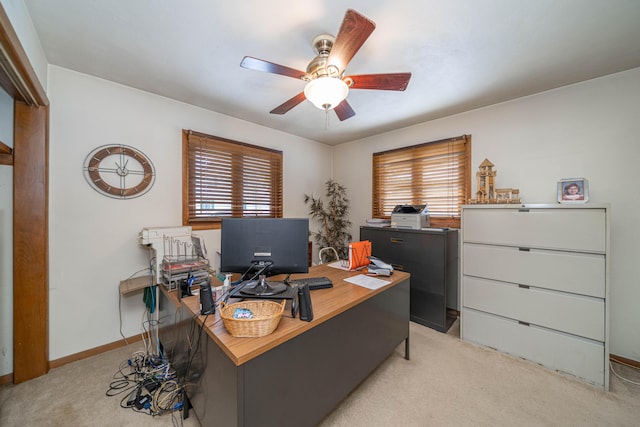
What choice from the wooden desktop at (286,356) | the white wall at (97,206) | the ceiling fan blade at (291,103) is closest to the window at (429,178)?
the wooden desktop at (286,356)

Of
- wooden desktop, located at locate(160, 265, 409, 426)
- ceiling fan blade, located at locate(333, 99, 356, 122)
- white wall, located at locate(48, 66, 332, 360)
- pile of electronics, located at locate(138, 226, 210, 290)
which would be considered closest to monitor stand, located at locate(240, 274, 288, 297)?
wooden desktop, located at locate(160, 265, 409, 426)

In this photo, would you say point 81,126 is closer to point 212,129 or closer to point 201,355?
point 212,129

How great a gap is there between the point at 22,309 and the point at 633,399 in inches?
180

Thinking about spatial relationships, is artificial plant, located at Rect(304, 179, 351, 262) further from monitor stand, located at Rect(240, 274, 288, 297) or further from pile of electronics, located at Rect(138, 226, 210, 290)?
monitor stand, located at Rect(240, 274, 288, 297)

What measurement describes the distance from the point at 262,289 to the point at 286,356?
0.42 m

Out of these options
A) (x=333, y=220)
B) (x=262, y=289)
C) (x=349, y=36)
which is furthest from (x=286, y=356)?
(x=333, y=220)

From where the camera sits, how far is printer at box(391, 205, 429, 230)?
2820 mm

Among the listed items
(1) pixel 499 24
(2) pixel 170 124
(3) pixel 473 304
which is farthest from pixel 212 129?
(3) pixel 473 304

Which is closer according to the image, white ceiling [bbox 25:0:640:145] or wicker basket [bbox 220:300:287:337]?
wicker basket [bbox 220:300:287:337]

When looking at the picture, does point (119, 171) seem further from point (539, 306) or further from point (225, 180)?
point (539, 306)

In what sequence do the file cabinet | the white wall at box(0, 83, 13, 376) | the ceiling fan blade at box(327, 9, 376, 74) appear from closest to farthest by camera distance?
the ceiling fan blade at box(327, 9, 376, 74) < the white wall at box(0, 83, 13, 376) < the file cabinet

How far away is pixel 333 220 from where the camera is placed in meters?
4.14

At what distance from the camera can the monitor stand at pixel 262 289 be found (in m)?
1.36

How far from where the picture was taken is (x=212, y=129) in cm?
286
